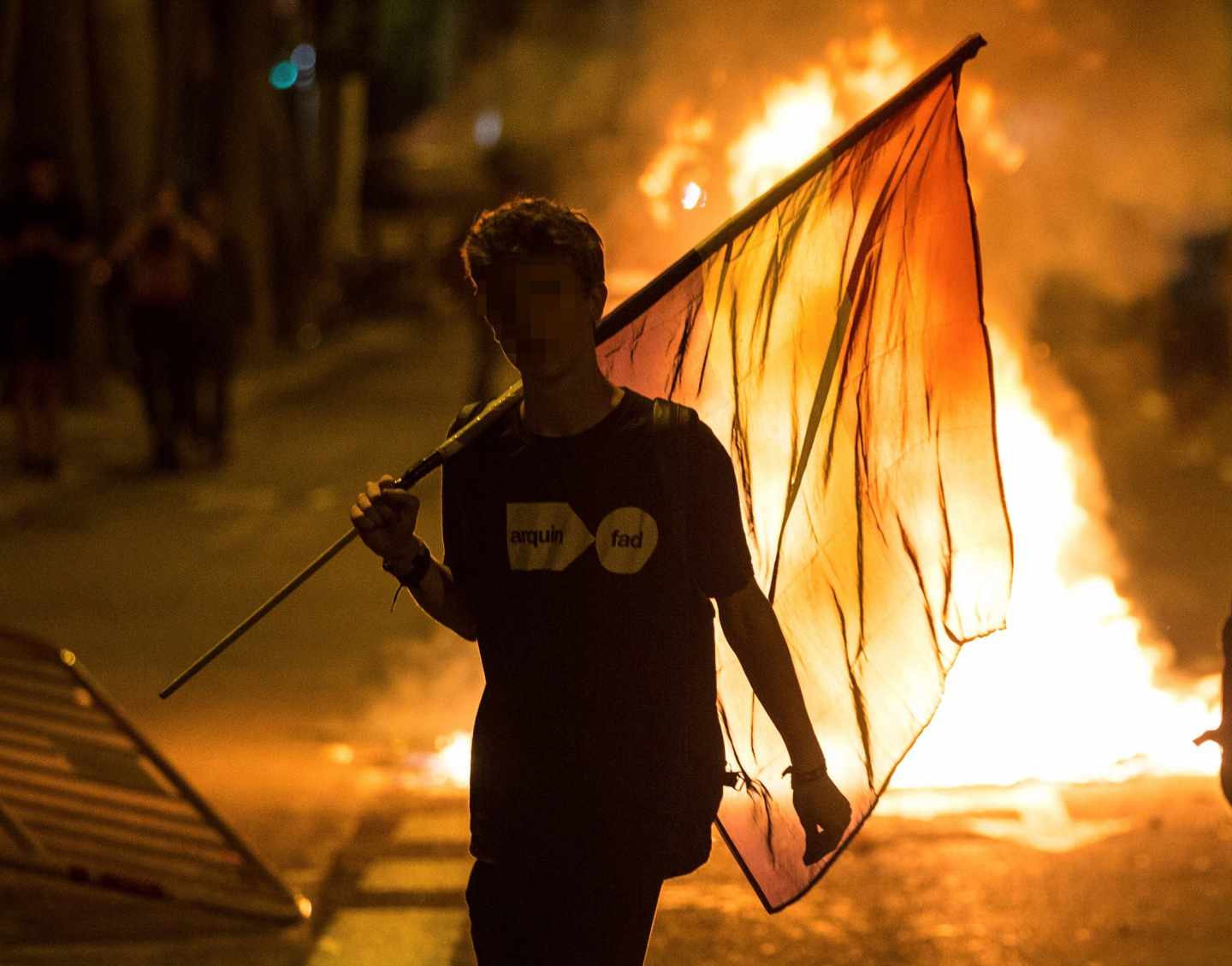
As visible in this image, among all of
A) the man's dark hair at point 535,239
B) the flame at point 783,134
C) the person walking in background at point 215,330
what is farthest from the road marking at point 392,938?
the person walking in background at point 215,330

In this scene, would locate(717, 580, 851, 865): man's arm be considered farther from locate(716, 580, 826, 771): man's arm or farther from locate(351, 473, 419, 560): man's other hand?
locate(351, 473, 419, 560): man's other hand

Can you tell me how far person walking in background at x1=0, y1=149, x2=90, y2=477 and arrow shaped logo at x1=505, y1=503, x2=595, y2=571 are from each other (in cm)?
1059

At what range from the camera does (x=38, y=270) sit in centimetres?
1291

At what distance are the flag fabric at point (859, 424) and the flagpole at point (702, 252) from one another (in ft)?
0.11

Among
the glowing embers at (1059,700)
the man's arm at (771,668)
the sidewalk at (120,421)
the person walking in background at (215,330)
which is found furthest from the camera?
the person walking in background at (215,330)

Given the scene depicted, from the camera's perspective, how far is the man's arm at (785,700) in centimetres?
302

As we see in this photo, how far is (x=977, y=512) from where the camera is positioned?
357cm

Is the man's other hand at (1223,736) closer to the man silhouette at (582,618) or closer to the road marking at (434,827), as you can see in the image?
the man silhouette at (582,618)

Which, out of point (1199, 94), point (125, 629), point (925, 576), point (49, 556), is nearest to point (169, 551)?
point (49, 556)

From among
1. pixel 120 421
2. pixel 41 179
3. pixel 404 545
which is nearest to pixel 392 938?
pixel 404 545

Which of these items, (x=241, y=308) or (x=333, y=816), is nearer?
(x=333, y=816)

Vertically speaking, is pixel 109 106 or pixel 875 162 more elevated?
pixel 109 106

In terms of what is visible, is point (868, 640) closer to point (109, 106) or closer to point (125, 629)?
point (125, 629)

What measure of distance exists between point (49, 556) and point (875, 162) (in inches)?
328
